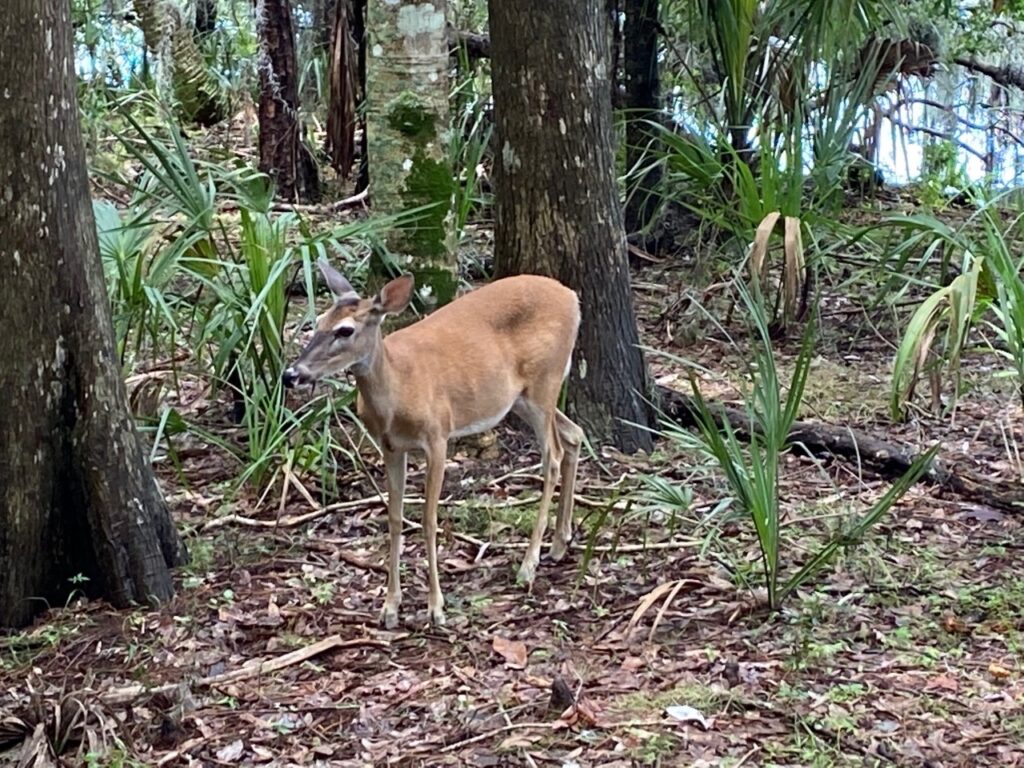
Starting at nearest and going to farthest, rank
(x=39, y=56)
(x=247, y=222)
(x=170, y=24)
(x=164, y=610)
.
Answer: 1. (x=39, y=56)
2. (x=164, y=610)
3. (x=247, y=222)
4. (x=170, y=24)

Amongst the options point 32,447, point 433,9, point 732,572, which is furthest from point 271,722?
point 433,9

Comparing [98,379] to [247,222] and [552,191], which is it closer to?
[247,222]

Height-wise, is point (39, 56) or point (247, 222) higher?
point (39, 56)

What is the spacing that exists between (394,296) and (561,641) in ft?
4.69

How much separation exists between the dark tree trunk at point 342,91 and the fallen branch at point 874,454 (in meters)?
4.89

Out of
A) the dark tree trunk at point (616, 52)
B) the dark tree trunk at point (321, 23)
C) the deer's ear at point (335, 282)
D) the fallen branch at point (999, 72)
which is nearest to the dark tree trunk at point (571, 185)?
the deer's ear at point (335, 282)

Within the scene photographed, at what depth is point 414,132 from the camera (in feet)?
21.8

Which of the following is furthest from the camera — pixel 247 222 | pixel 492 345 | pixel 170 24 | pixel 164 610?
pixel 170 24

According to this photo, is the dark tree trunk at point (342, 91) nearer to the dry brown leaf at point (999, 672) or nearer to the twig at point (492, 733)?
the twig at point (492, 733)

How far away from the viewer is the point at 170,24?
1445 centimetres

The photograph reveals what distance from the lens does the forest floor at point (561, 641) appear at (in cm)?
408

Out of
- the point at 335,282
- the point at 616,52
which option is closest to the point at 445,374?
the point at 335,282

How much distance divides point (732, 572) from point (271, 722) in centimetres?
193

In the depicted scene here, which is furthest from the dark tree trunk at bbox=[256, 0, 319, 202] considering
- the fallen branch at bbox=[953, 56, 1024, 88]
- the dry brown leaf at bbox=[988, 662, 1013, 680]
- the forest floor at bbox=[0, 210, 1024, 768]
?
the dry brown leaf at bbox=[988, 662, 1013, 680]
